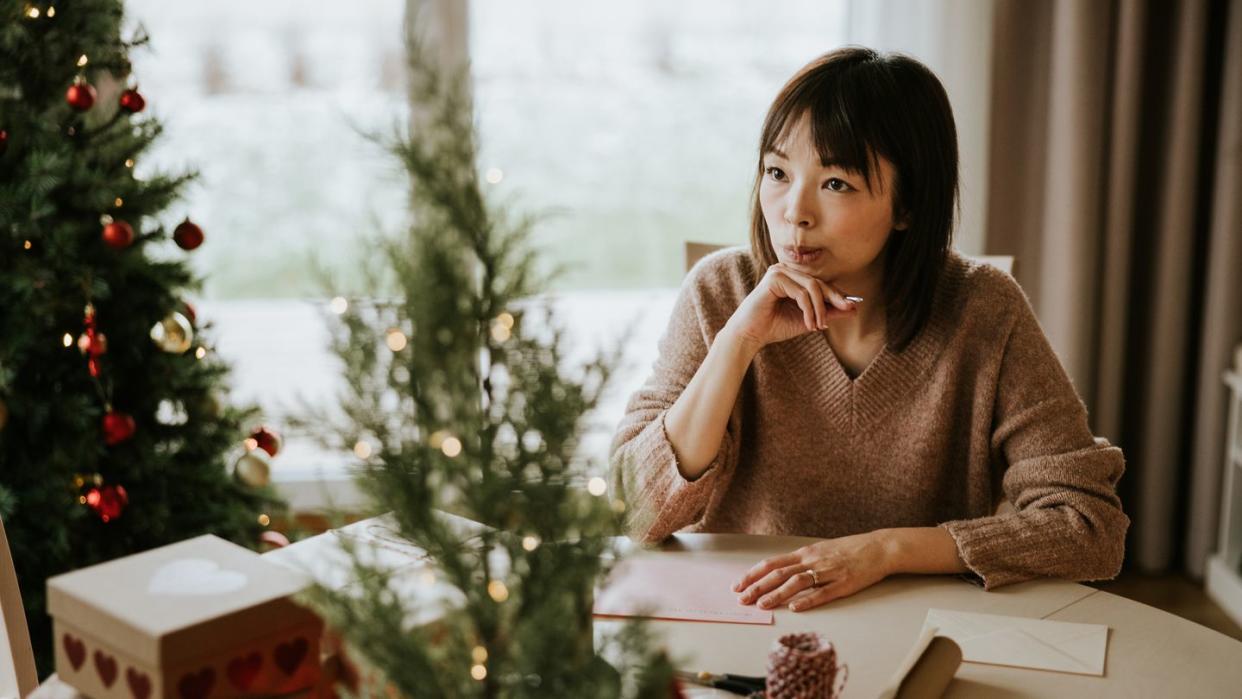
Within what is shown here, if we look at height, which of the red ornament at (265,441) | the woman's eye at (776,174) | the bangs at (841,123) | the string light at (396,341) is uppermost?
the bangs at (841,123)

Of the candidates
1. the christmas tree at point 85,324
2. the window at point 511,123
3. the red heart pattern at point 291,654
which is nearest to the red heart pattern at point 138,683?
the red heart pattern at point 291,654

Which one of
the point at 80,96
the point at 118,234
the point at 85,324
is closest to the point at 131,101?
the point at 80,96

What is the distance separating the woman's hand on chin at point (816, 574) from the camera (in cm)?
127

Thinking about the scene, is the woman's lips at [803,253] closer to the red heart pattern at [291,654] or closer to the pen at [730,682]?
the pen at [730,682]

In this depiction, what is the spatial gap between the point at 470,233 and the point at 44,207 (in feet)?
→ 5.15

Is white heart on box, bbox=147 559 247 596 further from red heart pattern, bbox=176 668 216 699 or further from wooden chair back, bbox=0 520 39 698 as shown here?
wooden chair back, bbox=0 520 39 698

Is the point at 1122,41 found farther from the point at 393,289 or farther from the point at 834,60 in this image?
the point at 393,289

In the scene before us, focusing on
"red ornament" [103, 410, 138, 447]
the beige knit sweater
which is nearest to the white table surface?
the beige knit sweater

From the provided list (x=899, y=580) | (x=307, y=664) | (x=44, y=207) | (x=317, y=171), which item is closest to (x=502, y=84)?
(x=317, y=171)

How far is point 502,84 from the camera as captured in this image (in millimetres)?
3092

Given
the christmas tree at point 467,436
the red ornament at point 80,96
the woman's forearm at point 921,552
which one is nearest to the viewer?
the christmas tree at point 467,436

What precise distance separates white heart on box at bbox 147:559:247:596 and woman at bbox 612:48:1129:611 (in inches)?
25.4

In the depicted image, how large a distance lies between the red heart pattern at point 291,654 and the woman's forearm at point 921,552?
28.3 inches

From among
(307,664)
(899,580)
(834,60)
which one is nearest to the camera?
(307,664)
